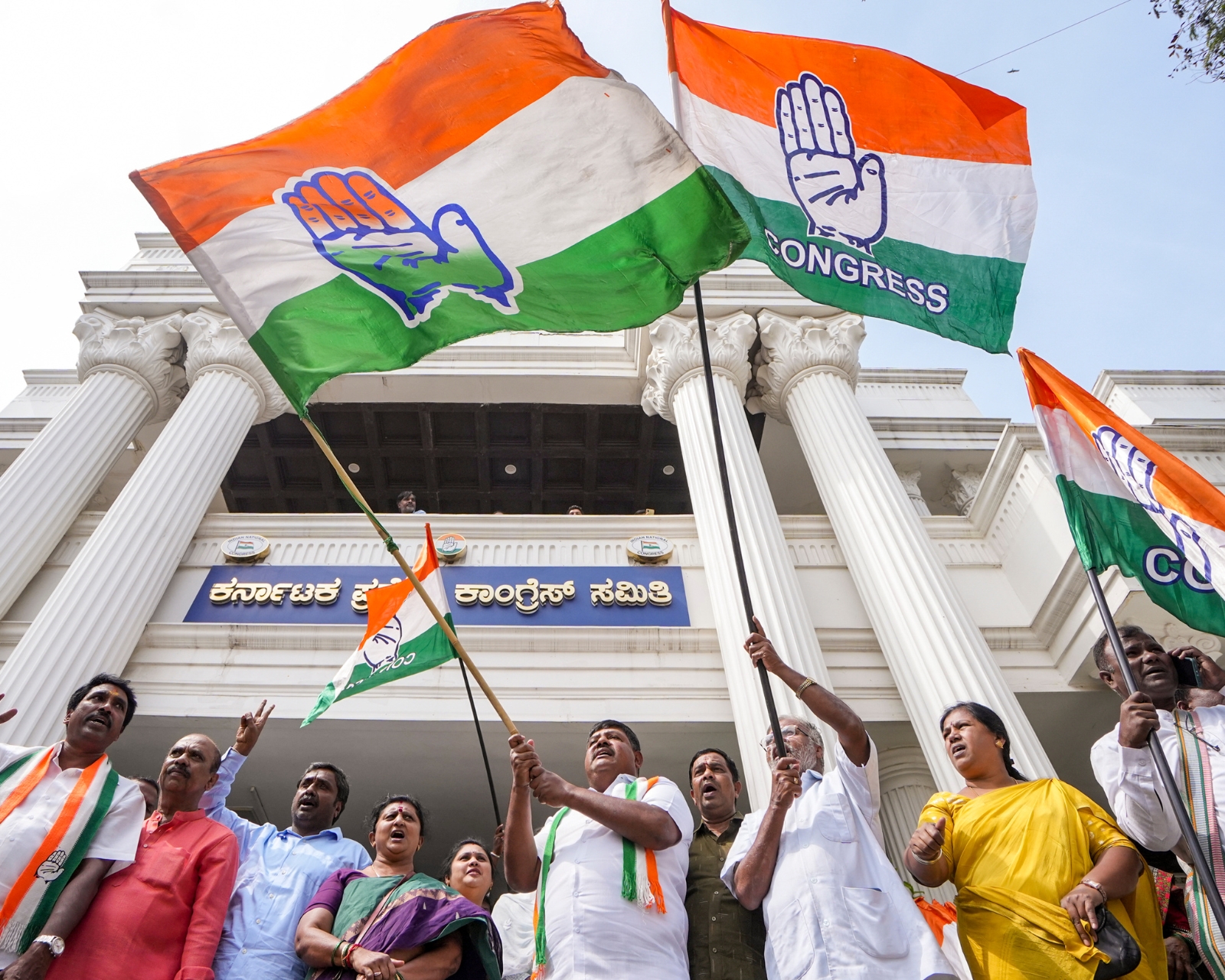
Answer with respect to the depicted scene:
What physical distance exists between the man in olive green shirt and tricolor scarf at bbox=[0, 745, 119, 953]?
2.14 m

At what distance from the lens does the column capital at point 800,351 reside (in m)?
10.5

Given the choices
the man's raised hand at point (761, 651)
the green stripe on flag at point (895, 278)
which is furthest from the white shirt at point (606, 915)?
the green stripe on flag at point (895, 278)

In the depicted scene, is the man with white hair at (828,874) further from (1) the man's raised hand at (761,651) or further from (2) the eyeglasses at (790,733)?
(2) the eyeglasses at (790,733)

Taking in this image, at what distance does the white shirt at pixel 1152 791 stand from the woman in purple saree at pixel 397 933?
234cm

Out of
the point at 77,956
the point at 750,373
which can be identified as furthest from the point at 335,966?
the point at 750,373

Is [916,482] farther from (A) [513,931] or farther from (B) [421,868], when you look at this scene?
(A) [513,931]

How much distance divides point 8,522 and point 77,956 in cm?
671

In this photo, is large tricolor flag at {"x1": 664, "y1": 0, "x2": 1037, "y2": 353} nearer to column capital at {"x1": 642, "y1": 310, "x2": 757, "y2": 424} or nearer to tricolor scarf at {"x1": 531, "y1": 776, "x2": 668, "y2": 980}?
tricolor scarf at {"x1": 531, "y1": 776, "x2": 668, "y2": 980}

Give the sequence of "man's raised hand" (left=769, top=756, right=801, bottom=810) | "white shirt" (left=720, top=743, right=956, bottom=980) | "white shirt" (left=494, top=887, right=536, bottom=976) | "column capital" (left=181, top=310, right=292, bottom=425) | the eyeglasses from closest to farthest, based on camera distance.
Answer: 1. "white shirt" (left=720, top=743, right=956, bottom=980)
2. "man's raised hand" (left=769, top=756, right=801, bottom=810)
3. the eyeglasses
4. "white shirt" (left=494, top=887, right=536, bottom=976)
5. "column capital" (left=181, top=310, right=292, bottom=425)

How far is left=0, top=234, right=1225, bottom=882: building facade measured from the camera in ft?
24.3

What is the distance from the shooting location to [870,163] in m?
4.35

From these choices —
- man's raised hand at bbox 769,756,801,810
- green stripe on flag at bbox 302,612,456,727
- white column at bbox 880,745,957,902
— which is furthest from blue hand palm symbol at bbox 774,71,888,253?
white column at bbox 880,745,957,902

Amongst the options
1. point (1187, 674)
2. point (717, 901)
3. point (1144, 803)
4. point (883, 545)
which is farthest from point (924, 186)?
point (883, 545)

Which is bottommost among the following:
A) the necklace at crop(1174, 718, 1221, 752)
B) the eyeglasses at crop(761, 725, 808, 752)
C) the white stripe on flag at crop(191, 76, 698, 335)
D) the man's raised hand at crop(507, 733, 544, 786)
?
the man's raised hand at crop(507, 733, 544, 786)
